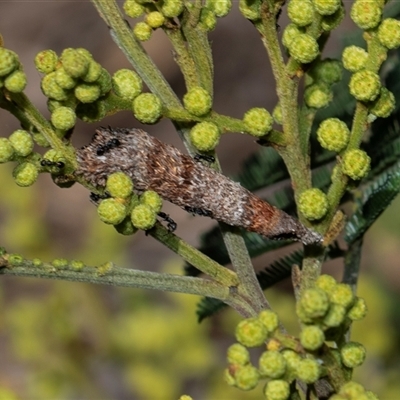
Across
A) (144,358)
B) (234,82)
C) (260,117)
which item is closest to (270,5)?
(260,117)

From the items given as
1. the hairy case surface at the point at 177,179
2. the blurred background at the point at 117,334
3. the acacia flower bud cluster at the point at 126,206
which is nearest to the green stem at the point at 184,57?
the hairy case surface at the point at 177,179

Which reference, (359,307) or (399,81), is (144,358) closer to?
(399,81)

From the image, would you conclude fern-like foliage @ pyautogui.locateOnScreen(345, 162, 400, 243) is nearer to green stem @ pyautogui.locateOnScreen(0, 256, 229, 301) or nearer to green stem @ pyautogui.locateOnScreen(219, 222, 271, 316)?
green stem @ pyautogui.locateOnScreen(219, 222, 271, 316)

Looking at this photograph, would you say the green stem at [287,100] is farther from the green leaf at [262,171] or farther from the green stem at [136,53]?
the green leaf at [262,171]

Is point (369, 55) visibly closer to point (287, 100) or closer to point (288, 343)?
point (287, 100)

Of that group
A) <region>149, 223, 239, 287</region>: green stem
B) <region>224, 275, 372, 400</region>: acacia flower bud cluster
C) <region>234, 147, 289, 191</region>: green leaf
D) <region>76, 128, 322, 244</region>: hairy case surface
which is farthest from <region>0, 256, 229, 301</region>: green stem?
<region>234, 147, 289, 191</region>: green leaf

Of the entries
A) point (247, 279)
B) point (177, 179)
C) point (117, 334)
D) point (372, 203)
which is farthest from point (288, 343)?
point (117, 334)
